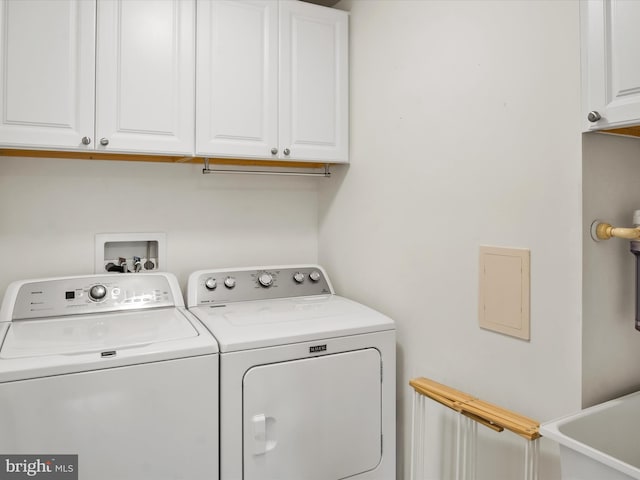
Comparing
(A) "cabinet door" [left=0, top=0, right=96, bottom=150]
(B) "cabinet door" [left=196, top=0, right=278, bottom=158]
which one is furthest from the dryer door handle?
(A) "cabinet door" [left=0, top=0, right=96, bottom=150]

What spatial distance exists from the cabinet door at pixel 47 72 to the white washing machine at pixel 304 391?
35.1 inches

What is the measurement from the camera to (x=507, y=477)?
4.83ft

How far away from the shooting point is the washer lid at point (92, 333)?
139 cm

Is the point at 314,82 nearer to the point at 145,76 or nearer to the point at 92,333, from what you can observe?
the point at 145,76

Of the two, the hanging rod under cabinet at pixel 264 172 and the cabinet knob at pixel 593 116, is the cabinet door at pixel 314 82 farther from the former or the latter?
the cabinet knob at pixel 593 116

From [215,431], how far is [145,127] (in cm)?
120

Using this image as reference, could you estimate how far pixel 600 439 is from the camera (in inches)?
48.1

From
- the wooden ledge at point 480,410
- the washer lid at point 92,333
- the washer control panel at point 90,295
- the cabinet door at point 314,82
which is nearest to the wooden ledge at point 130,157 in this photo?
the cabinet door at point 314,82

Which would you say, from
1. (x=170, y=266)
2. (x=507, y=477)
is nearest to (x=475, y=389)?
(x=507, y=477)

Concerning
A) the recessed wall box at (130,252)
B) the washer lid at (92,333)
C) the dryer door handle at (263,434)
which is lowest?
the dryer door handle at (263,434)

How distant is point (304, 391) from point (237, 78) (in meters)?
1.35

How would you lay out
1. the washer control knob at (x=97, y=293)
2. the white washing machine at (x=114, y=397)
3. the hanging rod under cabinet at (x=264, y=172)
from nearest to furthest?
the white washing machine at (x=114, y=397)
the washer control knob at (x=97, y=293)
the hanging rod under cabinet at (x=264, y=172)

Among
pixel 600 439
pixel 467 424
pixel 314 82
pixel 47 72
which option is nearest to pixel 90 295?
pixel 47 72

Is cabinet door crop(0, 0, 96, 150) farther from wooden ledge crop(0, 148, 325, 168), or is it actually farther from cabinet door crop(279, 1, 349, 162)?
cabinet door crop(279, 1, 349, 162)
